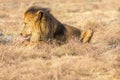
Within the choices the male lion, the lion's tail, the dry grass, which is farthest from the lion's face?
the lion's tail

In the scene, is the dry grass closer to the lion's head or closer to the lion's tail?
the lion's head

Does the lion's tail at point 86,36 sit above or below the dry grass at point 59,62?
below

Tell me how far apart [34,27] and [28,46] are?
2.59ft

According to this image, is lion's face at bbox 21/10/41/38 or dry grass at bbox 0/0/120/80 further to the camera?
lion's face at bbox 21/10/41/38

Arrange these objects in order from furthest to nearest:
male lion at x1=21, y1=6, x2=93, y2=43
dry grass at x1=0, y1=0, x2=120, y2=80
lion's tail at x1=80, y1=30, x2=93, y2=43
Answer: lion's tail at x1=80, y1=30, x2=93, y2=43 → male lion at x1=21, y1=6, x2=93, y2=43 → dry grass at x1=0, y1=0, x2=120, y2=80

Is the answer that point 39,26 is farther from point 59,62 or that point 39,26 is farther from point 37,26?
point 59,62

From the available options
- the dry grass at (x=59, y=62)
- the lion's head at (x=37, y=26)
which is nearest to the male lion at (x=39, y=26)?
the lion's head at (x=37, y=26)

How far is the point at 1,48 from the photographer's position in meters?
10.7

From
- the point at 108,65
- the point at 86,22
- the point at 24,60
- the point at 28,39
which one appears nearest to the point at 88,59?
the point at 108,65

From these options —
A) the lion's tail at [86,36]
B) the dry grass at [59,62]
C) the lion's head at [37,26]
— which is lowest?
the lion's tail at [86,36]

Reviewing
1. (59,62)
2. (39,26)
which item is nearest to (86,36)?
(39,26)

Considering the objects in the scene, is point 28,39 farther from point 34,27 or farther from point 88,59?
point 88,59

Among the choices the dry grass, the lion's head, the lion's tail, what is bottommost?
the lion's tail

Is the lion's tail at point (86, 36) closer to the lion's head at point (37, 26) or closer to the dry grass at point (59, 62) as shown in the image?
the dry grass at point (59, 62)
